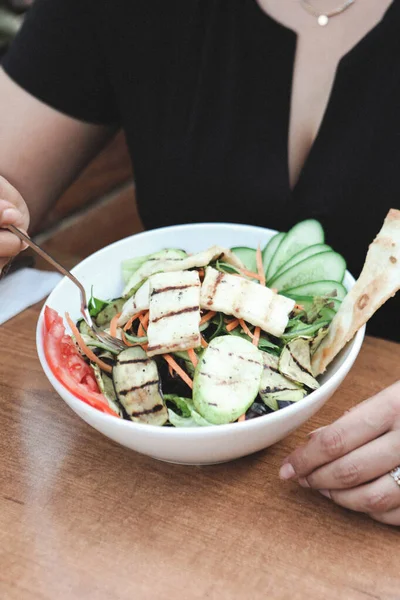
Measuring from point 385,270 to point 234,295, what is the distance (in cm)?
21

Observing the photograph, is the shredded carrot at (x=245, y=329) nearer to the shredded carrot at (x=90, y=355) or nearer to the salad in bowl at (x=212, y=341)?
the salad in bowl at (x=212, y=341)

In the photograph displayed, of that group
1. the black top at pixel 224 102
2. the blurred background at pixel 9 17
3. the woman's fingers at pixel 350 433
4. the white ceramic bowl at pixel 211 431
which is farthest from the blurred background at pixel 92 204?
the woman's fingers at pixel 350 433

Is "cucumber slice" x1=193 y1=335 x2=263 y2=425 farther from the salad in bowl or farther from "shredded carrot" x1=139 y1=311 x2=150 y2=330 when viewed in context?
"shredded carrot" x1=139 y1=311 x2=150 y2=330

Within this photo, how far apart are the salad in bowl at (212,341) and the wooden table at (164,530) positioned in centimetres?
7

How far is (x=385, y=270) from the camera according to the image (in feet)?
2.79

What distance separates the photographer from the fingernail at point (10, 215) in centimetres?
98

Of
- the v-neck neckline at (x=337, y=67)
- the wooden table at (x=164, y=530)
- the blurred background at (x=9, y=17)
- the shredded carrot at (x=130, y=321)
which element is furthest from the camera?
the blurred background at (x=9, y=17)

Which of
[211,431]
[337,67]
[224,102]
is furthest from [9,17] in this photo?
[211,431]

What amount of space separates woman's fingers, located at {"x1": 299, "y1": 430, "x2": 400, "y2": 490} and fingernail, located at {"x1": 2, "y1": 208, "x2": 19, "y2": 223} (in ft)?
2.05

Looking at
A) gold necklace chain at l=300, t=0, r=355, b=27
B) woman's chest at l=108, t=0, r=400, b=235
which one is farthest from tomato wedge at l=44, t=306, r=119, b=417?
gold necklace chain at l=300, t=0, r=355, b=27

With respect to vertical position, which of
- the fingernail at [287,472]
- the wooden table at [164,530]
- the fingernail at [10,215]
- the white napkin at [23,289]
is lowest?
the white napkin at [23,289]

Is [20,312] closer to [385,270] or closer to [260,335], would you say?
[260,335]

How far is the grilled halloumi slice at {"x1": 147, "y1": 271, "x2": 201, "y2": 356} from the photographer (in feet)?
2.71

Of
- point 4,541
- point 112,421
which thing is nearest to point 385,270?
point 112,421
